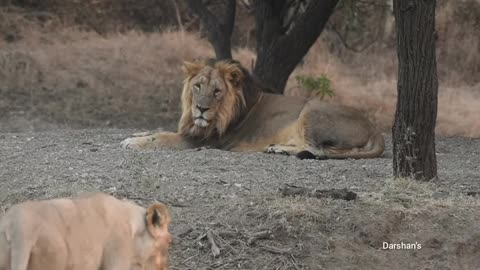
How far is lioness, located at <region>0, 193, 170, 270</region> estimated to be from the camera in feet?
11.5

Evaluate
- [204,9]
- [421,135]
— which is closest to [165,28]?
[204,9]

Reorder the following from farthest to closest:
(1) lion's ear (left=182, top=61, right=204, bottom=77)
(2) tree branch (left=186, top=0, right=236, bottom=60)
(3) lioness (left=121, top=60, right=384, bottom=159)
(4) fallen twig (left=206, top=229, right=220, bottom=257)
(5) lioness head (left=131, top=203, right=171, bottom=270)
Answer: (2) tree branch (left=186, top=0, right=236, bottom=60)
(1) lion's ear (left=182, top=61, right=204, bottom=77)
(3) lioness (left=121, top=60, right=384, bottom=159)
(4) fallen twig (left=206, top=229, right=220, bottom=257)
(5) lioness head (left=131, top=203, right=171, bottom=270)

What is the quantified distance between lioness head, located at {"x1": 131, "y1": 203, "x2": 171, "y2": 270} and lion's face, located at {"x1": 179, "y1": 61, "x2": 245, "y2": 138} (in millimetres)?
5318

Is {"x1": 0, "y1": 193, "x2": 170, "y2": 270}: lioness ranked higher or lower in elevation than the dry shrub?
higher

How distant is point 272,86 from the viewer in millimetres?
10867

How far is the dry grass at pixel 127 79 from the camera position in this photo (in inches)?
477

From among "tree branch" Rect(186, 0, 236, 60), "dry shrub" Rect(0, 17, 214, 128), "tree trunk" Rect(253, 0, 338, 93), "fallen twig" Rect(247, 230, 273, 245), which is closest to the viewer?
"fallen twig" Rect(247, 230, 273, 245)

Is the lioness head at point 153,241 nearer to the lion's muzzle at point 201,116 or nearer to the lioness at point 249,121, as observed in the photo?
the lioness at point 249,121

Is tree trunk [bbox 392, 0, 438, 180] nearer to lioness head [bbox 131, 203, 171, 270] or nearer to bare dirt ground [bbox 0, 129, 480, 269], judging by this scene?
bare dirt ground [bbox 0, 129, 480, 269]

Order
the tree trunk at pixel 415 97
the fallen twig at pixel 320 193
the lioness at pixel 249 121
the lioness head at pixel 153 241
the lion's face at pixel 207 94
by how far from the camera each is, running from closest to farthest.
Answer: the lioness head at pixel 153 241, the fallen twig at pixel 320 193, the tree trunk at pixel 415 97, the lioness at pixel 249 121, the lion's face at pixel 207 94

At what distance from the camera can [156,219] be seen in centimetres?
381

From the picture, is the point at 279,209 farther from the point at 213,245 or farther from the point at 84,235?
the point at 84,235

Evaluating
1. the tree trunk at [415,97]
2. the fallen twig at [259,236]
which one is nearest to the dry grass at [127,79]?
the tree trunk at [415,97]

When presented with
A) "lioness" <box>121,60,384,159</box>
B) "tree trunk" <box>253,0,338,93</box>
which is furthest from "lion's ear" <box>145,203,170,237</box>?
"tree trunk" <box>253,0,338,93</box>
